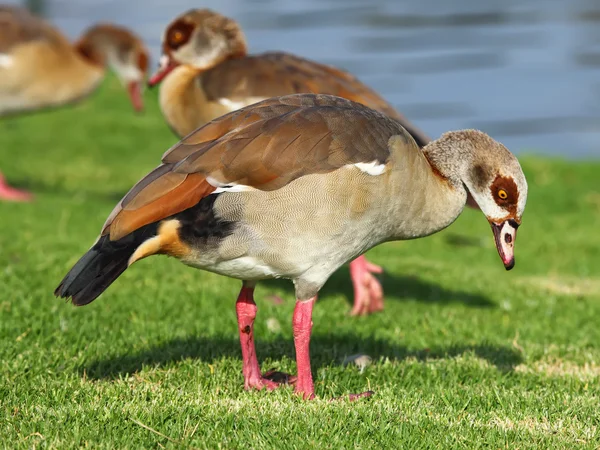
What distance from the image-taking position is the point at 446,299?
8094 mm

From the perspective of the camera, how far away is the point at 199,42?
8.52 meters

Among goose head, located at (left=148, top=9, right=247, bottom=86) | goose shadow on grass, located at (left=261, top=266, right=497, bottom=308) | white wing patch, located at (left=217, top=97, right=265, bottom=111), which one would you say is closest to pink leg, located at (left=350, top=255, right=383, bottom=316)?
goose shadow on grass, located at (left=261, top=266, right=497, bottom=308)

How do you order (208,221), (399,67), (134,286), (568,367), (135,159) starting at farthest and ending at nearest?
→ (399,67) → (135,159) → (134,286) → (568,367) → (208,221)

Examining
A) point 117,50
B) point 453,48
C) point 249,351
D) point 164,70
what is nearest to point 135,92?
point 117,50

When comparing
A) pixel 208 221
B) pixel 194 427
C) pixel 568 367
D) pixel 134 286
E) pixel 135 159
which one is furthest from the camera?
pixel 135 159

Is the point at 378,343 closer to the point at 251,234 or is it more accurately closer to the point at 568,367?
the point at 568,367

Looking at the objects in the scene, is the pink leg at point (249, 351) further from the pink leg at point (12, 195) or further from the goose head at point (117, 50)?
the goose head at point (117, 50)

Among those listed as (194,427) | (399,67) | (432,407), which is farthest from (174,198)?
(399,67)

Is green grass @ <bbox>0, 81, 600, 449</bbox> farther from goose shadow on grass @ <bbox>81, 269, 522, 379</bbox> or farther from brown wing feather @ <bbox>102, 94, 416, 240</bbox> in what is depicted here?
brown wing feather @ <bbox>102, 94, 416, 240</bbox>

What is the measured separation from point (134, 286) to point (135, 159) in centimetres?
707

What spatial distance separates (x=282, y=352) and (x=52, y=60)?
694 centimetres

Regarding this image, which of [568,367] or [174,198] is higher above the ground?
[174,198]

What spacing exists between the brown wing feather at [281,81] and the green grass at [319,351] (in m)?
1.46

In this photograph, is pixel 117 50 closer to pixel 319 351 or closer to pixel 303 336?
pixel 319 351
